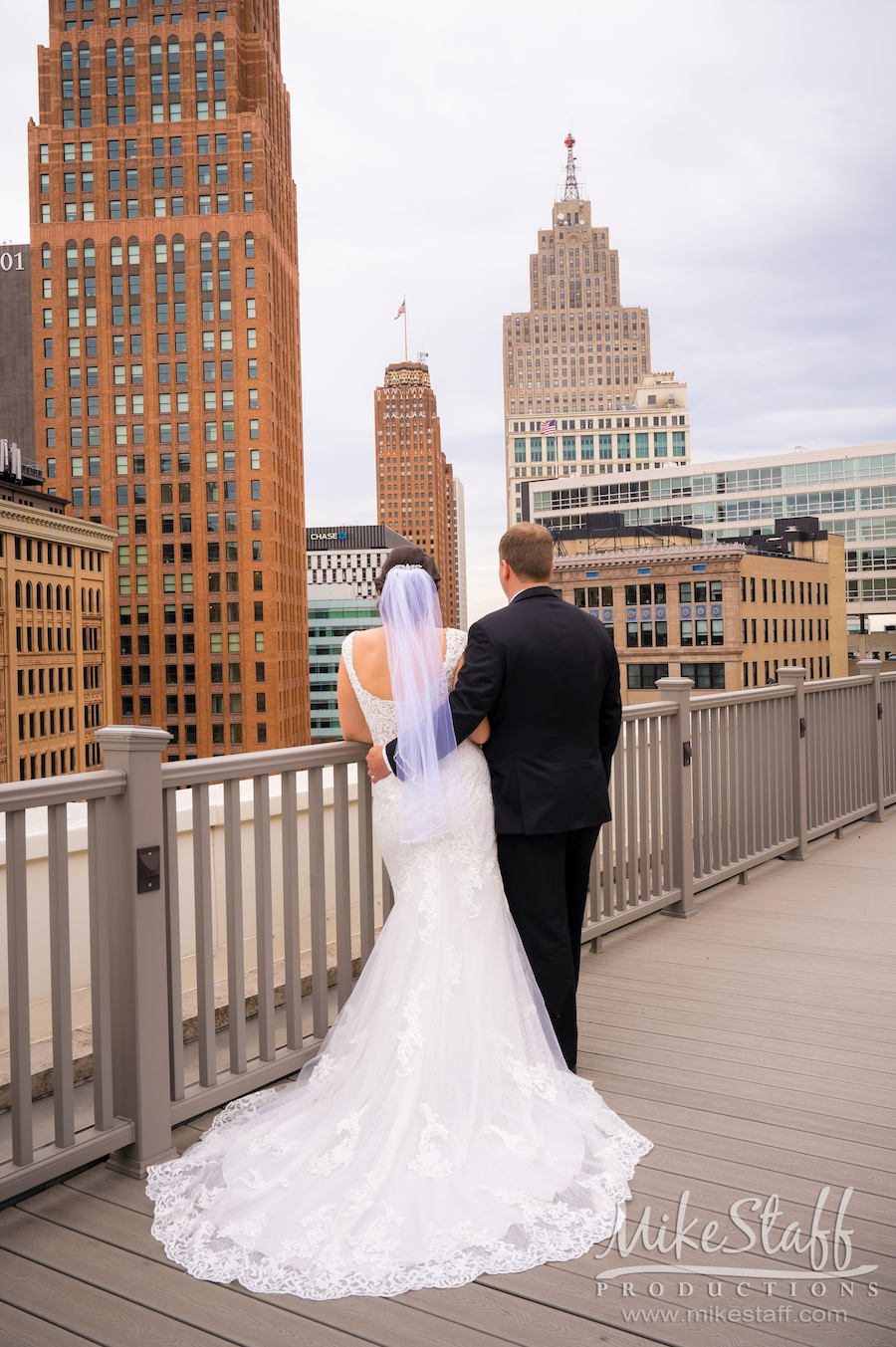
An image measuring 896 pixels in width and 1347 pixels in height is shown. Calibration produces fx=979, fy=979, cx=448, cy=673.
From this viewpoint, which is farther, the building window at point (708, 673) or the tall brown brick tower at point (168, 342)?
the tall brown brick tower at point (168, 342)

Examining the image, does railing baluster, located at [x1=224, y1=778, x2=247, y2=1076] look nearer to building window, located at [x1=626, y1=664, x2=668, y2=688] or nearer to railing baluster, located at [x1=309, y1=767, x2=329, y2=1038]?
railing baluster, located at [x1=309, y1=767, x2=329, y2=1038]

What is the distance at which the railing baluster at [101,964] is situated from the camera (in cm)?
237

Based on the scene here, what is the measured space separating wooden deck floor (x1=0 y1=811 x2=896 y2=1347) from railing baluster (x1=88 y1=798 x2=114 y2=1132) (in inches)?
9.4

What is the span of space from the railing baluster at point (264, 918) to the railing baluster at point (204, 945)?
17 cm

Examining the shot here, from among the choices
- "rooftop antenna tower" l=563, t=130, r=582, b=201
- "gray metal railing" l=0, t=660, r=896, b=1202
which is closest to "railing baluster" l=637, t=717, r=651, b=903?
"gray metal railing" l=0, t=660, r=896, b=1202

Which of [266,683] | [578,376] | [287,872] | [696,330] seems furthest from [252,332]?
[696,330]

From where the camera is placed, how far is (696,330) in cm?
16388

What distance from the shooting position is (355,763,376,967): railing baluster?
3170 mm

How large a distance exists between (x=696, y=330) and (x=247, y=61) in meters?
97.9

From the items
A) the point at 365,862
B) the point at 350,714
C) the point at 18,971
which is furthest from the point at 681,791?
the point at 18,971

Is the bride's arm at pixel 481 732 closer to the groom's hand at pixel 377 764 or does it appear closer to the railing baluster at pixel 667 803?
the groom's hand at pixel 377 764

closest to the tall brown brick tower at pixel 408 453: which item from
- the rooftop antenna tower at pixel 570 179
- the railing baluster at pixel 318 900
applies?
the rooftop antenna tower at pixel 570 179

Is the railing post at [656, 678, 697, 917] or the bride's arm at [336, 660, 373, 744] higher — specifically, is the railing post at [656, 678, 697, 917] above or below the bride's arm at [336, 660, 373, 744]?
below

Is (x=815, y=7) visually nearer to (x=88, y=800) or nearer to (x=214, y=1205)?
(x=88, y=800)
